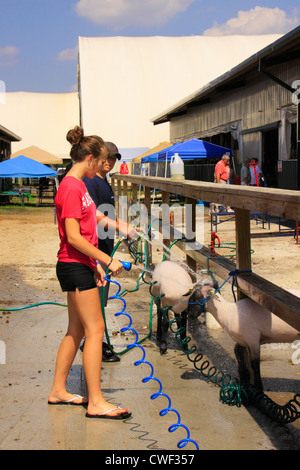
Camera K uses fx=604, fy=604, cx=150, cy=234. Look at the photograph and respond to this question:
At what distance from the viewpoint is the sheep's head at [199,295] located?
163 inches

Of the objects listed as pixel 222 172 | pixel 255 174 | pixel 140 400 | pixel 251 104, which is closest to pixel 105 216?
pixel 140 400

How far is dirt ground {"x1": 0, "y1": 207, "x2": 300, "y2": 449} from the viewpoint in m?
4.29

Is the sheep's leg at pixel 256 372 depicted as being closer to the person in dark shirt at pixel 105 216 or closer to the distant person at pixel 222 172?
the person in dark shirt at pixel 105 216

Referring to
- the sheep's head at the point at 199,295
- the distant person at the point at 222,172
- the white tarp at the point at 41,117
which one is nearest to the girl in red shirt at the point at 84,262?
the sheep's head at the point at 199,295

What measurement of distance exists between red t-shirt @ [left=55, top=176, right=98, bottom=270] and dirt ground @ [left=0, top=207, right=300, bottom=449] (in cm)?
135

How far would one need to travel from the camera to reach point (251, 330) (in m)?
3.72

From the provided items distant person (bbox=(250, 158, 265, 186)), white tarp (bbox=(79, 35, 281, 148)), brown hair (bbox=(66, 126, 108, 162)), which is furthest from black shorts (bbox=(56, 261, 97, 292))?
white tarp (bbox=(79, 35, 281, 148))

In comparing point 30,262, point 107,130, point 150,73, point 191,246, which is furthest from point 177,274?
point 150,73

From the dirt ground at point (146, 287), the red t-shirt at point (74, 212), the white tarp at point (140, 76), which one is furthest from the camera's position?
the white tarp at point (140, 76)

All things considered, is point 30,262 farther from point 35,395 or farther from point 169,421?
point 169,421

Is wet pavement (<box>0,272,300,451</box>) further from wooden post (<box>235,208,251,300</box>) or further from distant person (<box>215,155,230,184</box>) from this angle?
→ distant person (<box>215,155,230,184</box>)

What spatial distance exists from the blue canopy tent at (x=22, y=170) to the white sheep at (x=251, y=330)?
2024 centimetres

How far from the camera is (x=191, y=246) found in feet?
18.0
